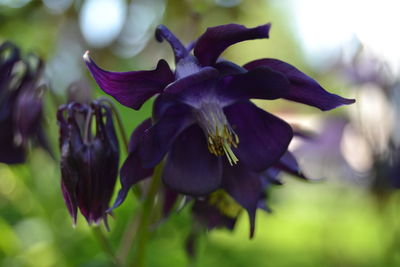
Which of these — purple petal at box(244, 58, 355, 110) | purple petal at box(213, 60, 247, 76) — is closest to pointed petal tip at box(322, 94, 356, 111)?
purple petal at box(244, 58, 355, 110)

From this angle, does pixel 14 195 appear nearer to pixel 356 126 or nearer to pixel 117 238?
pixel 117 238

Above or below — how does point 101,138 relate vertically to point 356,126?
above

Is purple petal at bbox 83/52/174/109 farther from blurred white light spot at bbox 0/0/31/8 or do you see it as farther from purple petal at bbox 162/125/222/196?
blurred white light spot at bbox 0/0/31/8

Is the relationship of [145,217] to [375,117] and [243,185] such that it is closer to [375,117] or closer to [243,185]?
[243,185]

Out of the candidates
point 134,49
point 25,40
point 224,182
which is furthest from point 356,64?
A: point 224,182

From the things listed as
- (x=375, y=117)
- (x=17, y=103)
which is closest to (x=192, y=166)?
(x=17, y=103)

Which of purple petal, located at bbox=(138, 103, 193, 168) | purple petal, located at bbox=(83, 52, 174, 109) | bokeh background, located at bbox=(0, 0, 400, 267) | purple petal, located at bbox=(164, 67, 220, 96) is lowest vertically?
bokeh background, located at bbox=(0, 0, 400, 267)

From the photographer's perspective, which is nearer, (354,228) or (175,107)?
(175,107)
